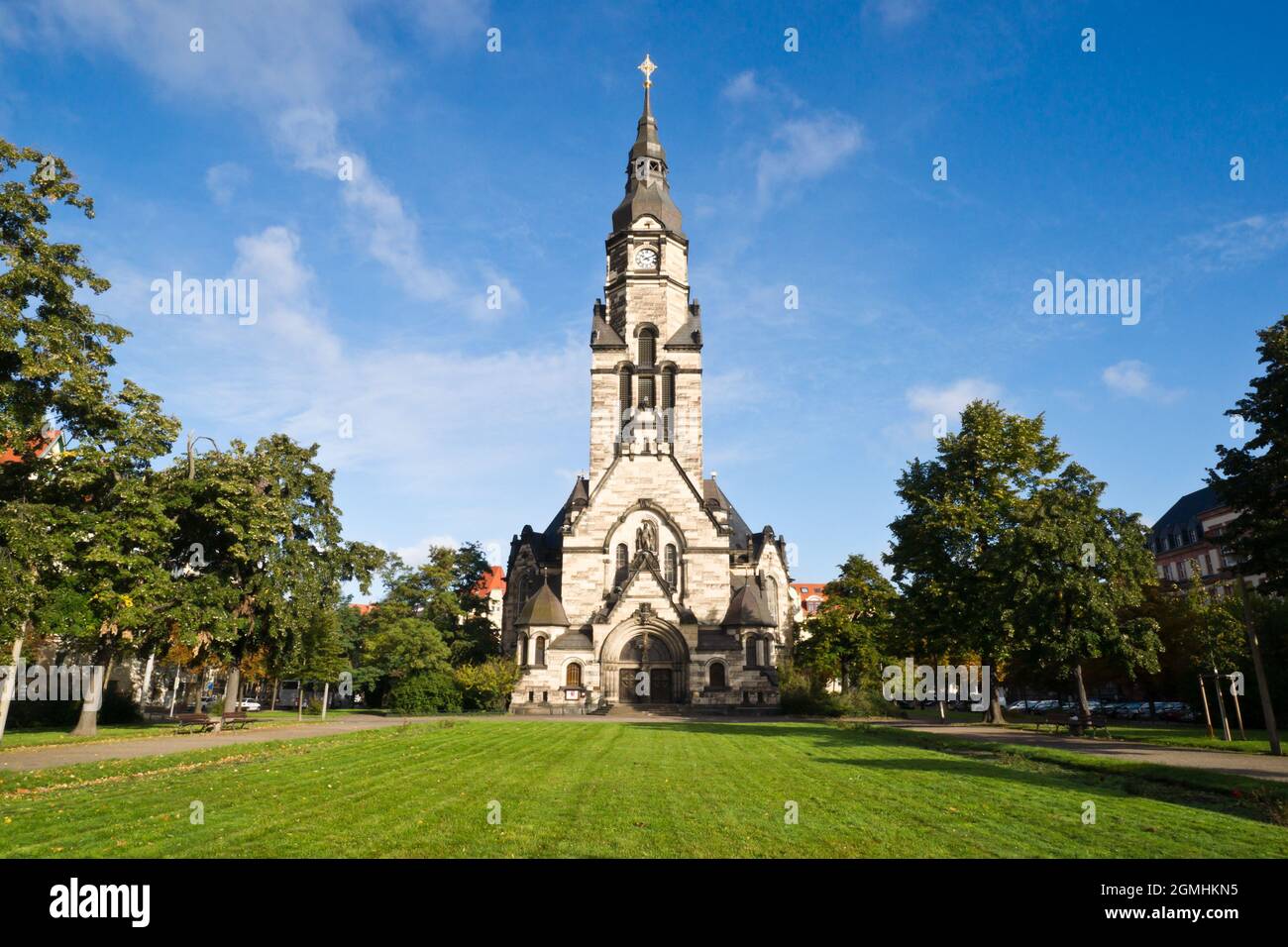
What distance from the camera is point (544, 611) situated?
160ft

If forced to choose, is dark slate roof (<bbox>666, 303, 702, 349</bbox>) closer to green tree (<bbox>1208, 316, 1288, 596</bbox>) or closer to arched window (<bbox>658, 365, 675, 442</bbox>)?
arched window (<bbox>658, 365, 675, 442</bbox>)

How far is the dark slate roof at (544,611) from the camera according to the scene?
48562 mm

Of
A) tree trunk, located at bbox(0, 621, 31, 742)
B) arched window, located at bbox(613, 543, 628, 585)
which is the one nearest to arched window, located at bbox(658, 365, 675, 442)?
arched window, located at bbox(613, 543, 628, 585)

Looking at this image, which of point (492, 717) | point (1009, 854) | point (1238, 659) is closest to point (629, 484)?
point (492, 717)

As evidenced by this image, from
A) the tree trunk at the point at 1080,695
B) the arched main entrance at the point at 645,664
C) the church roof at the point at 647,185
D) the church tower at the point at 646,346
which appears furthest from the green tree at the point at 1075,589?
the church roof at the point at 647,185

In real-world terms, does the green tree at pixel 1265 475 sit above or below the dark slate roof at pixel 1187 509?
below

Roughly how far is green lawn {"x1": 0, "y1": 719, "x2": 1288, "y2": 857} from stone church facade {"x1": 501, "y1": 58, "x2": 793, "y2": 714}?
90.8 feet

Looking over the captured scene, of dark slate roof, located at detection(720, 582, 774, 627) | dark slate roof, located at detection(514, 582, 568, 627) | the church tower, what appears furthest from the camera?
the church tower

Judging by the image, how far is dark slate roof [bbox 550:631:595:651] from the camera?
156ft

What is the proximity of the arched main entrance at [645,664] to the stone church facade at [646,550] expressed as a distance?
7 cm

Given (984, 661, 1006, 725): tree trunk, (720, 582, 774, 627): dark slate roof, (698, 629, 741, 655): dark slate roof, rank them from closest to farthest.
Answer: (984, 661, 1006, 725): tree trunk < (698, 629, 741, 655): dark slate roof < (720, 582, 774, 627): dark slate roof

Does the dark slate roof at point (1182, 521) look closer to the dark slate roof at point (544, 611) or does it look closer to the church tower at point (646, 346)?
the church tower at point (646, 346)
